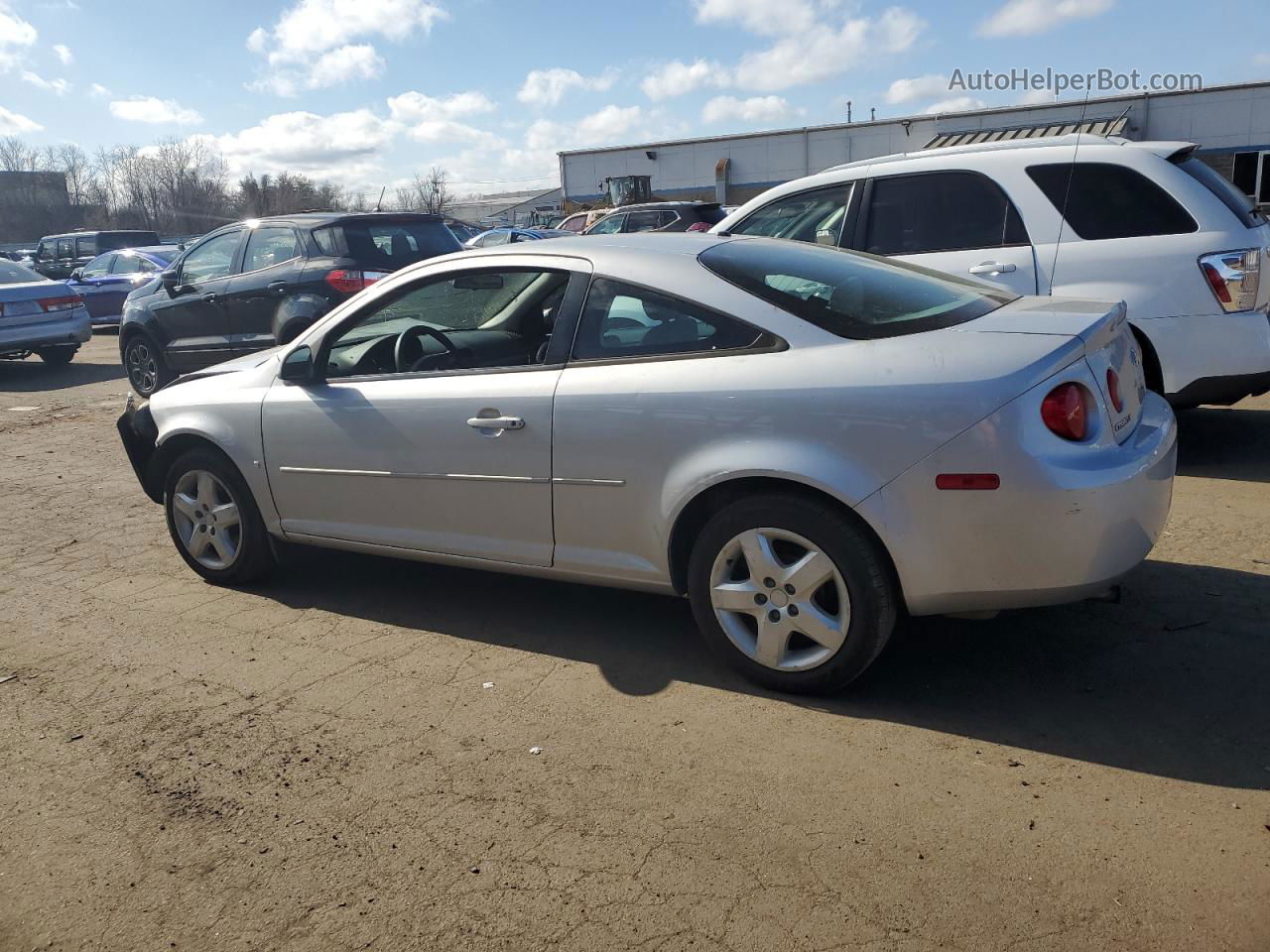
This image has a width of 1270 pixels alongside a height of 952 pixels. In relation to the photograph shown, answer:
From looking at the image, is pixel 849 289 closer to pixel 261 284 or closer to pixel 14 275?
pixel 261 284

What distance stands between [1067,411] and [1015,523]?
1.25 ft

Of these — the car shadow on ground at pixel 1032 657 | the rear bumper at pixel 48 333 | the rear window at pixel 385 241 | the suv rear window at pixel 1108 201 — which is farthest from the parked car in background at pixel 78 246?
the car shadow on ground at pixel 1032 657

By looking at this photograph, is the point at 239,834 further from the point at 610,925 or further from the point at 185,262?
the point at 185,262

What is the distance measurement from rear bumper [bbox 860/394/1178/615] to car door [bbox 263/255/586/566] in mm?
1358

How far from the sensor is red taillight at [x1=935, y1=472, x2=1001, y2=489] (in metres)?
3.06

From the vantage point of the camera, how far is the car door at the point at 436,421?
3949 millimetres

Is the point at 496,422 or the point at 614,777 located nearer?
the point at 614,777

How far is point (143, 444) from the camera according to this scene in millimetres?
5445

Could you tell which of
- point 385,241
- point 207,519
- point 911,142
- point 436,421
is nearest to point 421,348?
point 436,421

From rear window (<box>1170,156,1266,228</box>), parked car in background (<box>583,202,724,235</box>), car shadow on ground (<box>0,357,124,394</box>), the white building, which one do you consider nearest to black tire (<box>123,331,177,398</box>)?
car shadow on ground (<box>0,357,124,394</box>)

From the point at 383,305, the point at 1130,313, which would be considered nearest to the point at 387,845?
the point at 383,305

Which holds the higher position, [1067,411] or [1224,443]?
[1067,411]

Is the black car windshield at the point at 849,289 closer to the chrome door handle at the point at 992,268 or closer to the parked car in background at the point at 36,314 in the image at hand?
the chrome door handle at the point at 992,268

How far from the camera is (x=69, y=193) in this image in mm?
70562
